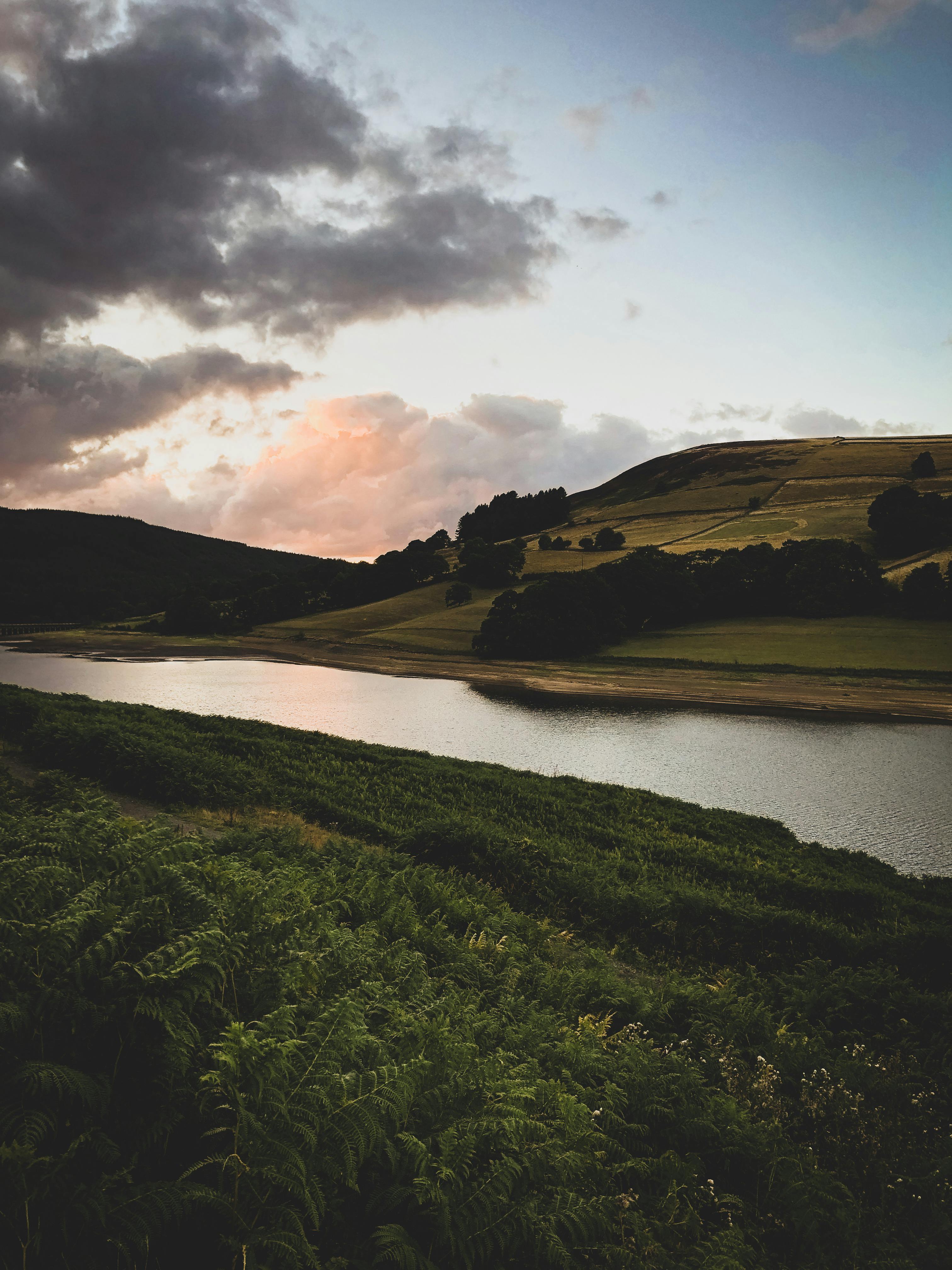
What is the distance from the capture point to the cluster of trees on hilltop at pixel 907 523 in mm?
99812

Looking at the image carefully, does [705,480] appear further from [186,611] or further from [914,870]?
[914,870]

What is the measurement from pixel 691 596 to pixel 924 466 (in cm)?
8595

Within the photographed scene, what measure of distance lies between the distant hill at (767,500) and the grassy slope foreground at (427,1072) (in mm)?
106106

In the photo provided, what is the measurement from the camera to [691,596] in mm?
88562

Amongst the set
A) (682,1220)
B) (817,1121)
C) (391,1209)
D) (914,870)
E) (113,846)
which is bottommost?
(914,870)

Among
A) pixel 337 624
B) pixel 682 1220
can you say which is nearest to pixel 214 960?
pixel 682 1220

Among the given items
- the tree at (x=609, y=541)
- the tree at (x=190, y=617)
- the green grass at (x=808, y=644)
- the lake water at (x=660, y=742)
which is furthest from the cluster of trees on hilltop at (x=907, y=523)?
the tree at (x=190, y=617)

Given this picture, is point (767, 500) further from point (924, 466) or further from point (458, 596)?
point (458, 596)

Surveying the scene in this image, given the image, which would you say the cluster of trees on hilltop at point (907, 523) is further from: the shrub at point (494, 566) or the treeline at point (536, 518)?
the treeline at point (536, 518)

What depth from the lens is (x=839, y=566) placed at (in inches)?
3359

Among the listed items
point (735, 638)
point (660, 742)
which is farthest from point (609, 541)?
point (660, 742)

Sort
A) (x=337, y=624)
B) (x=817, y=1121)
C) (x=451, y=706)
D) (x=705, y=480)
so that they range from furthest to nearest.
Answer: (x=705, y=480), (x=337, y=624), (x=451, y=706), (x=817, y=1121)

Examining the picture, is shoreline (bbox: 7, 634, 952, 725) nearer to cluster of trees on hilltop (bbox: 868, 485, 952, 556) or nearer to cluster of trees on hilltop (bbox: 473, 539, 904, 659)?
cluster of trees on hilltop (bbox: 473, 539, 904, 659)

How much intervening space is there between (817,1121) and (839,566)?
90.1 meters
